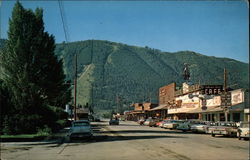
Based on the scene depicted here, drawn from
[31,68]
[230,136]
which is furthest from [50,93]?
[230,136]

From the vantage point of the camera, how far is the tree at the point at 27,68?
28266 mm

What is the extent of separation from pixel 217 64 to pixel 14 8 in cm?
5866

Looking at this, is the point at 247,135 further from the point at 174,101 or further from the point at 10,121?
the point at 174,101

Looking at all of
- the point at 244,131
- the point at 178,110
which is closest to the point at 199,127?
the point at 244,131

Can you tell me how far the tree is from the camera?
1113 inches

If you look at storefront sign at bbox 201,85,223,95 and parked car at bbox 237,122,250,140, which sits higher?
storefront sign at bbox 201,85,223,95

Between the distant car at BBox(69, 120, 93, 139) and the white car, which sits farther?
the white car

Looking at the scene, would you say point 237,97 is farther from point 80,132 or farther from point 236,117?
point 80,132

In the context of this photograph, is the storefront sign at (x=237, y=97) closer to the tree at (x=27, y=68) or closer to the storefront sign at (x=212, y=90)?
the storefront sign at (x=212, y=90)

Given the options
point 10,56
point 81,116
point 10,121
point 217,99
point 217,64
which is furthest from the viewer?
point 81,116

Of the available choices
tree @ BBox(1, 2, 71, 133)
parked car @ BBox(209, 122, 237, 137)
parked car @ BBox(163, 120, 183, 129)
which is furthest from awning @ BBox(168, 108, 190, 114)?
A: tree @ BBox(1, 2, 71, 133)

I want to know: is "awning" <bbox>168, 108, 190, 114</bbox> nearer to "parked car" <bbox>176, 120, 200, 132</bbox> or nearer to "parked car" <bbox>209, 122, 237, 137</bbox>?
"parked car" <bbox>176, 120, 200, 132</bbox>

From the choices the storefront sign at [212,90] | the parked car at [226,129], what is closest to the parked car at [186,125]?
the parked car at [226,129]

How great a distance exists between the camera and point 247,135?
81.7 ft
